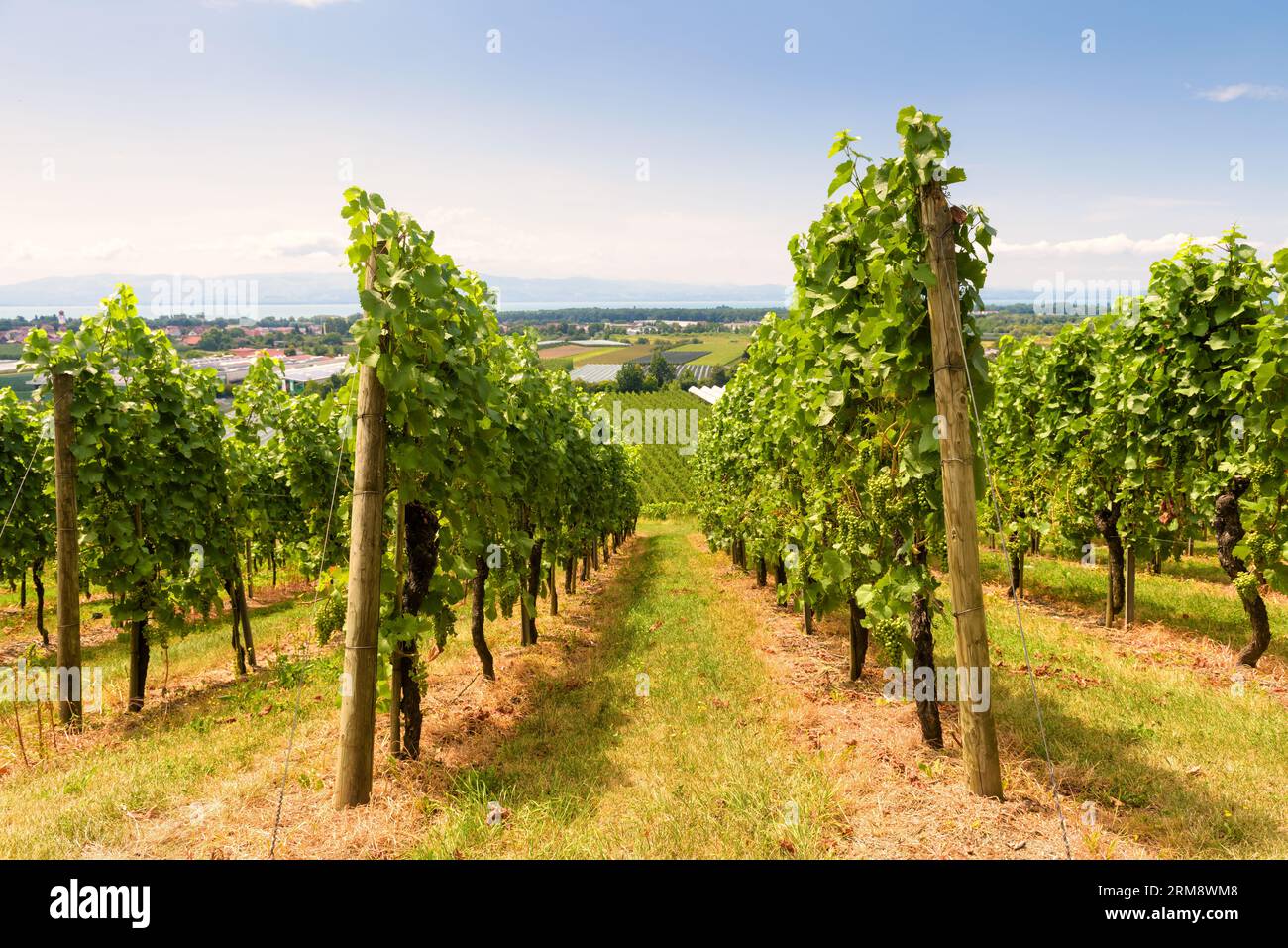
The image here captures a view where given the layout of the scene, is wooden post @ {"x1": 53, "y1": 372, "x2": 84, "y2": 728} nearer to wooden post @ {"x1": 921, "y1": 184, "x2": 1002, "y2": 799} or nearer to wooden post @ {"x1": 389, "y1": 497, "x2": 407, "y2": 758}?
wooden post @ {"x1": 389, "y1": 497, "x2": 407, "y2": 758}

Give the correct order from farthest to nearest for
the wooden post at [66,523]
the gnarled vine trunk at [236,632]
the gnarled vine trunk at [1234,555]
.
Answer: the gnarled vine trunk at [236,632]
the gnarled vine trunk at [1234,555]
the wooden post at [66,523]

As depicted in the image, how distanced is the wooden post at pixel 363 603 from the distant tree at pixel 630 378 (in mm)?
109361

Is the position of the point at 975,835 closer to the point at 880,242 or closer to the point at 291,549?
the point at 880,242

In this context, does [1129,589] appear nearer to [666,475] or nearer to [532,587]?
[532,587]

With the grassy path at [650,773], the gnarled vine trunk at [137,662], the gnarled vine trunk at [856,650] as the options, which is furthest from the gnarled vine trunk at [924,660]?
the gnarled vine trunk at [137,662]

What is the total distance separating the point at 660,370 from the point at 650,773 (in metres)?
120

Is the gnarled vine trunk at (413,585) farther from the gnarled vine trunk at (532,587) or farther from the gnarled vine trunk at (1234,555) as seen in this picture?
the gnarled vine trunk at (1234,555)

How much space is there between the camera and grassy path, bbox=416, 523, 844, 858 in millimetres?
4945

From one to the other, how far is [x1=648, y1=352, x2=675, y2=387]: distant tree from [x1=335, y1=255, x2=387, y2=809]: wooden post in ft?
377

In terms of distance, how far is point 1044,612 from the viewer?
1548 centimetres

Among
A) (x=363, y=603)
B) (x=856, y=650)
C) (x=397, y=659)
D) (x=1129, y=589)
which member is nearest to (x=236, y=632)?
(x=397, y=659)

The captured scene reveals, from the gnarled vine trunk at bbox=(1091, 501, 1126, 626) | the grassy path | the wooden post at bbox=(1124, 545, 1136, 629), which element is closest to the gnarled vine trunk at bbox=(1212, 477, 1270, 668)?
the wooden post at bbox=(1124, 545, 1136, 629)

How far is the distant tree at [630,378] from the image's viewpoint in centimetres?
11569

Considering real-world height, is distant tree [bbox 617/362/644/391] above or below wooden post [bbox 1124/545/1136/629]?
above
